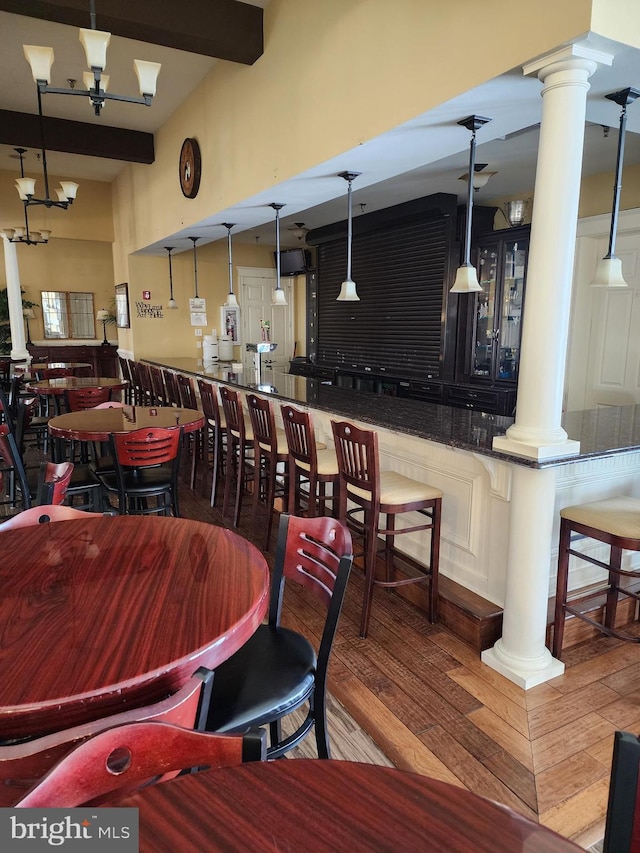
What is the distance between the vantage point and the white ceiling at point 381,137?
249 cm

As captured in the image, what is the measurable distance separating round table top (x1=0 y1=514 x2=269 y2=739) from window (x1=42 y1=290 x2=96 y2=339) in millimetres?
9123

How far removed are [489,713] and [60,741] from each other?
1843 millimetres

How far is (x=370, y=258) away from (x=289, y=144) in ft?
11.2

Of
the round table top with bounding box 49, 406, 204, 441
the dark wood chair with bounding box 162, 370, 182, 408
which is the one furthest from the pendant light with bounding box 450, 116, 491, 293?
the dark wood chair with bounding box 162, 370, 182, 408

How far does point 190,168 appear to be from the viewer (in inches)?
221

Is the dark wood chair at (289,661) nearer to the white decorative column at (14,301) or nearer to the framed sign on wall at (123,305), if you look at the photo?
the framed sign on wall at (123,305)

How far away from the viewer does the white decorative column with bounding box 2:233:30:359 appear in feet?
27.4

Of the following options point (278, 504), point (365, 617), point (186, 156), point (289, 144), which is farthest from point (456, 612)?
point (186, 156)

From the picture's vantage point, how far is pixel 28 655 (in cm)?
111

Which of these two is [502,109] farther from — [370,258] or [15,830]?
[370,258]

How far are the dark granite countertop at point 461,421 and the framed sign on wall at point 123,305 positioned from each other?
A: 457 cm

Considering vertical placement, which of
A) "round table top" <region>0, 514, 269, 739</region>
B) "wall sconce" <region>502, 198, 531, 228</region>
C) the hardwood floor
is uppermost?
"wall sconce" <region>502, 198, 531, 228</region>

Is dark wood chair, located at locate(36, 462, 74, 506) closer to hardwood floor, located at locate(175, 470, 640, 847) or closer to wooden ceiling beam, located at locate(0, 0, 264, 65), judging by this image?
hardwood floor, located at locate(175, 470, 640, 847)

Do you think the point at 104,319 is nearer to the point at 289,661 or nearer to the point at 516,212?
the point at 516,212
